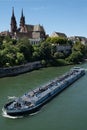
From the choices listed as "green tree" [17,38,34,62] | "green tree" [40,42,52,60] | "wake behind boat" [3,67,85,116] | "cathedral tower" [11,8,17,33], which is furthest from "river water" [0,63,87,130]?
"cathedral tower" [11,8,17,33]

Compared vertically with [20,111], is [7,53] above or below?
above

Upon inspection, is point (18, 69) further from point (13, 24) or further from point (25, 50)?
point (13, 24)

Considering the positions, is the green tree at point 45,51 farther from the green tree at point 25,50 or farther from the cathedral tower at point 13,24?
the cathedral tower at point 13,24

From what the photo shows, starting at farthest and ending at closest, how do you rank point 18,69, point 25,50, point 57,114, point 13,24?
point 13,24, point 25,50, point 18,69, point 57,114

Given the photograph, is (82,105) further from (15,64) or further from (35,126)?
(15,64)

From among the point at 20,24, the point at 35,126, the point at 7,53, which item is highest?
the point at 20,24

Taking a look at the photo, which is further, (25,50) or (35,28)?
(35,28)

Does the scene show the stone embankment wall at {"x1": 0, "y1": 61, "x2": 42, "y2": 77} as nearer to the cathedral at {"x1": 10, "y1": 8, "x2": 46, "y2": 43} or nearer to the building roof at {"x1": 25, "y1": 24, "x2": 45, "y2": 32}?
the cathedral at {"x1": 10, "y1": 8, "x2": 46, "y2": 43}

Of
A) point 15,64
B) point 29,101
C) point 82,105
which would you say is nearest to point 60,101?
point 82,105

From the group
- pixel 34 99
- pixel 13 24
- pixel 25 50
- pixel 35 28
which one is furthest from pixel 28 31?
pixel 34 99

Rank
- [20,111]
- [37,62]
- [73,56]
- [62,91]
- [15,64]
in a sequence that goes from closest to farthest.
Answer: [20,111], [62,91], [15,64], [37,62], [73,56]
